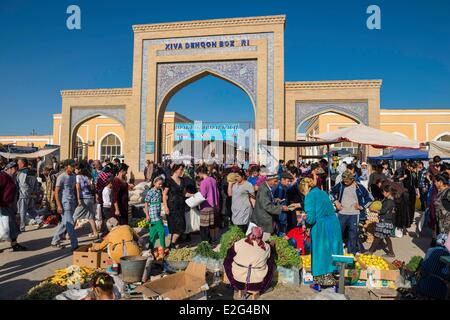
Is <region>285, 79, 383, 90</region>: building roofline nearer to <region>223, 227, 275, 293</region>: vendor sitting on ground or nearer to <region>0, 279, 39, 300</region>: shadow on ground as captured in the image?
<region>223, 227, 275, 293</region>: vendor sitting on ground

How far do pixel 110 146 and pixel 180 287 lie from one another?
25958 millimetres

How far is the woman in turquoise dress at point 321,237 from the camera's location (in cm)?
408

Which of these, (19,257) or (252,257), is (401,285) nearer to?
(252,257)

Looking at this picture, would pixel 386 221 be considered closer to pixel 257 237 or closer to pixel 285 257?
pixel 285 257

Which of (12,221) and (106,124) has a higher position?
(106,124)

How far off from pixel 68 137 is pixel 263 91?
11.3 metres

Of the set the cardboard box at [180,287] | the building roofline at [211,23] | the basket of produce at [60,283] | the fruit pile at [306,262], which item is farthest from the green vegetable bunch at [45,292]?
the building roofline at [211,23]

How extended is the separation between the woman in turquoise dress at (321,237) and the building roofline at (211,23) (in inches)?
526

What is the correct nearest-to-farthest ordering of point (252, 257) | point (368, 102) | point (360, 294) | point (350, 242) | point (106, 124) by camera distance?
point (252, 257), point (360, 294), point (350, 242), point (368, 102), point (106, 124)

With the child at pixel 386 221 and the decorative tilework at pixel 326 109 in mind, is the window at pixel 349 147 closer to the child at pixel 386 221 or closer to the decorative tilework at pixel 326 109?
the decorative tilework at pixel 326 109

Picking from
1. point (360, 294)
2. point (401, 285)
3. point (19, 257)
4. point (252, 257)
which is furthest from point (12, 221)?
point (401, 285)

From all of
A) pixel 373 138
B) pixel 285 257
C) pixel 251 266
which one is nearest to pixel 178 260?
pixel 251 266

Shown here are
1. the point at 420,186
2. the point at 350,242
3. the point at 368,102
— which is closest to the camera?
the point at 350,242

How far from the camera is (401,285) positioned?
4.29 m
